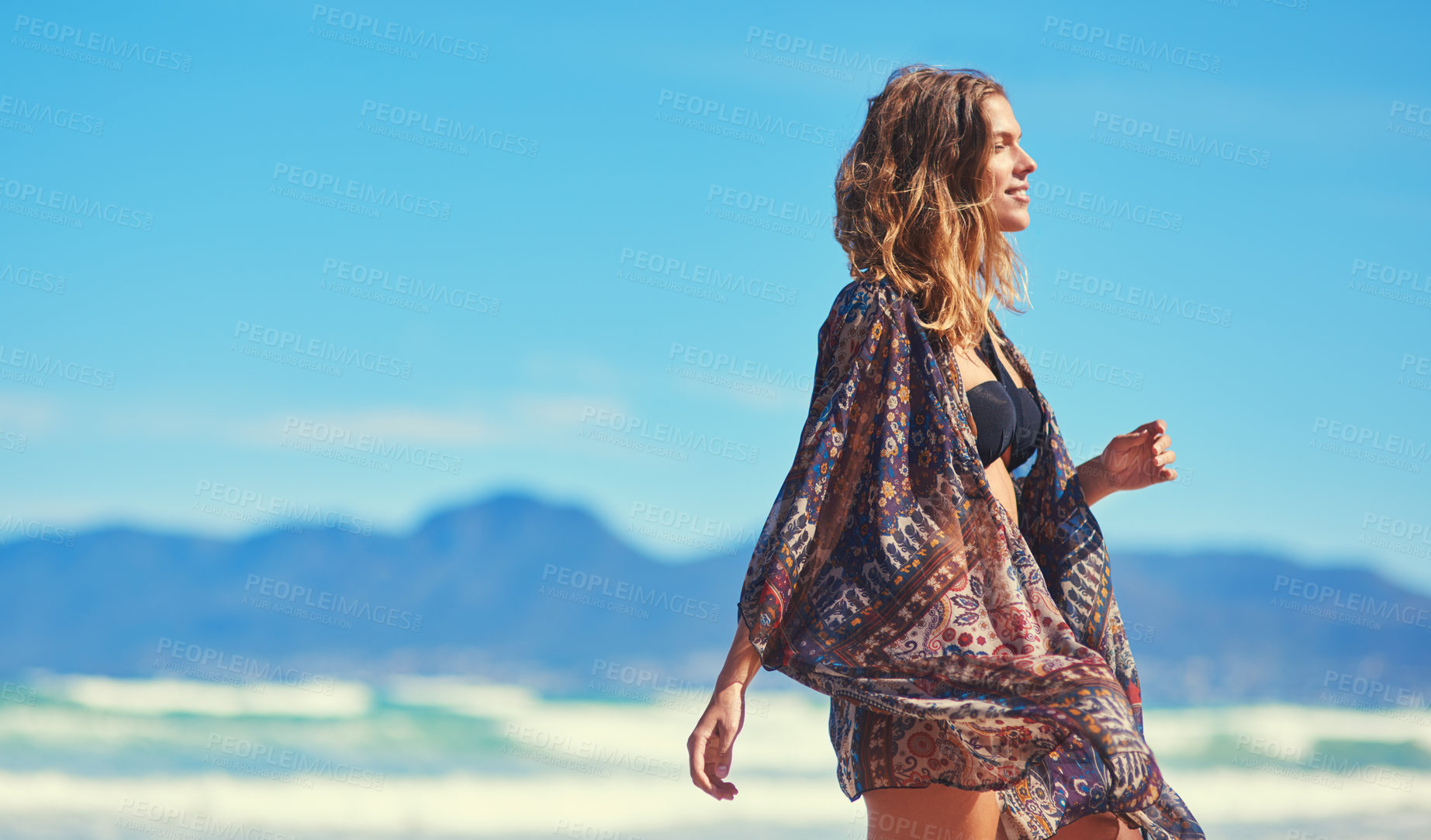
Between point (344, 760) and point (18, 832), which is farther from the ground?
point (344, 760)

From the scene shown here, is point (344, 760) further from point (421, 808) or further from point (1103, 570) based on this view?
point (1103, 570)

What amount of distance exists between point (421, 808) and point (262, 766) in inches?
30.5

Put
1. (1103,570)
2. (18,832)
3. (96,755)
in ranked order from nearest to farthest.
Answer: (1103,570), (18,832), (96,755)

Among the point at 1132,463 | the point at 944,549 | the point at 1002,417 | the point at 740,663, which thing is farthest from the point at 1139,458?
the point at 740,663

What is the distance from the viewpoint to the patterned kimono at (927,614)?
48.3 inches

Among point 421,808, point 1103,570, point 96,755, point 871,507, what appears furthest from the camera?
point 96,755

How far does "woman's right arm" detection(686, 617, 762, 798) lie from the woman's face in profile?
0.73 metres

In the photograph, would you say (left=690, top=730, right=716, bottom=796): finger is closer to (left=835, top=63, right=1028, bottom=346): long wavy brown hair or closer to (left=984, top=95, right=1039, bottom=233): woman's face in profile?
(left=835, top=63, right=1028, bottom=346): long wavy brown hair

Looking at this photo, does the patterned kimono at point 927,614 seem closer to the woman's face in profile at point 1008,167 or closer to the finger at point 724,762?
the finger at point 724,762

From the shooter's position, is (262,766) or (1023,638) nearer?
(1023,638)

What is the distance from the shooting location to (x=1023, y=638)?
1.29 metres

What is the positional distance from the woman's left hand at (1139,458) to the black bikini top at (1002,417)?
0.35 feet

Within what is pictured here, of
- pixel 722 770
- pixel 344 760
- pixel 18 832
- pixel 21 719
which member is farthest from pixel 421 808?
pixel 722 770

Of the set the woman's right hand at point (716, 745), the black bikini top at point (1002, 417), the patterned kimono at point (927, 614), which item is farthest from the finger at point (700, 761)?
the black bikini top at point (1002, 417)
